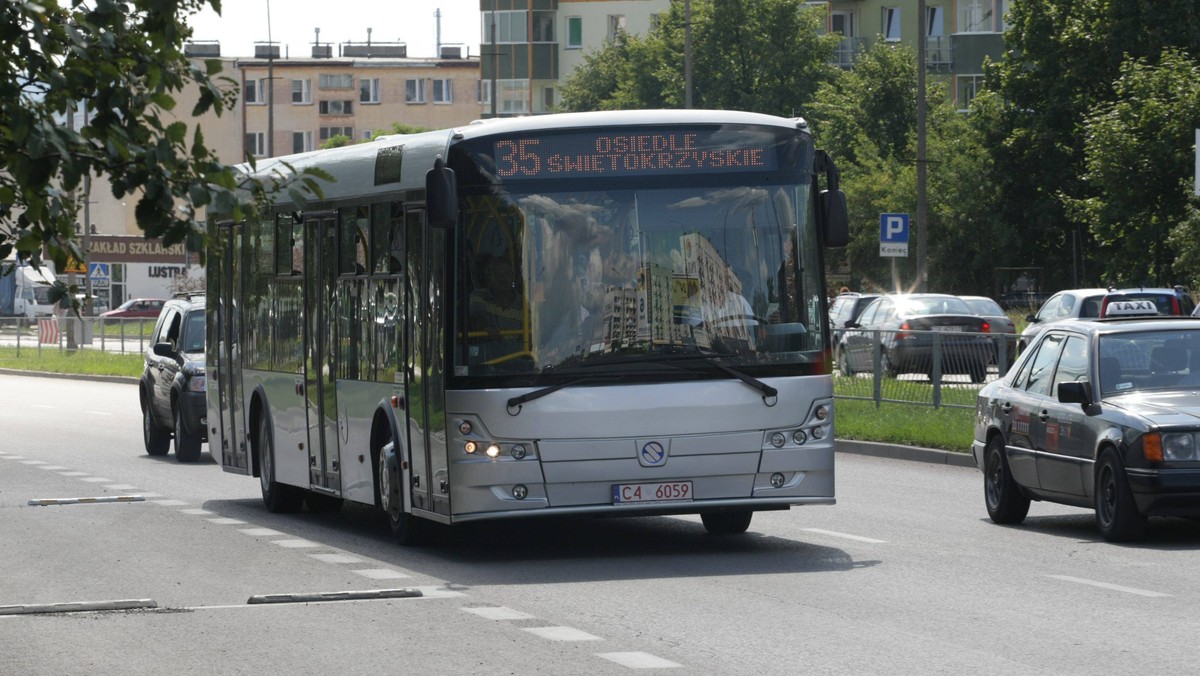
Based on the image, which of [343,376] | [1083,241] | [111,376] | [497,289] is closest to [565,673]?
[497,289]

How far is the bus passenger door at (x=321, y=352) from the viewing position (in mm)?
15852

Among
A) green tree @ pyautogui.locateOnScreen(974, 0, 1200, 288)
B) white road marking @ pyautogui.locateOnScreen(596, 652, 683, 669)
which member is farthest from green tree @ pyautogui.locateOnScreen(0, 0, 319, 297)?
green tree @ pyautogui.locateOnScreen(974, 0, 1200, 288)

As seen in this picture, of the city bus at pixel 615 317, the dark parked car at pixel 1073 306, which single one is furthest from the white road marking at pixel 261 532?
the dark parked car at pixel 1073 306

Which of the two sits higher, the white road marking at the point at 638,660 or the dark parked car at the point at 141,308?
the dark parked car at the point at 141,308

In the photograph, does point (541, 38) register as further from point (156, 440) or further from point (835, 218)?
point (835, 218)

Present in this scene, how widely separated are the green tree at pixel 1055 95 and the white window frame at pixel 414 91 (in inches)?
2789

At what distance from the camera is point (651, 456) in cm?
1324

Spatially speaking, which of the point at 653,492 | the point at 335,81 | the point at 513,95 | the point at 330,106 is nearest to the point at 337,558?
the point at 653,492

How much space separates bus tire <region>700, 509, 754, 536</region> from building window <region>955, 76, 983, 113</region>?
73555mm

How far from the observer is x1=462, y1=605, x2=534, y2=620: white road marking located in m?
10.8

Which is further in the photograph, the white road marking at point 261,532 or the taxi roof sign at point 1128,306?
the taxi roof sign at point 1128,306

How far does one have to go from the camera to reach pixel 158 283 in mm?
113812

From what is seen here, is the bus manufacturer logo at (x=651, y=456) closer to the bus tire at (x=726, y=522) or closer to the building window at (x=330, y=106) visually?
the bus tire at (x=726, y=522)

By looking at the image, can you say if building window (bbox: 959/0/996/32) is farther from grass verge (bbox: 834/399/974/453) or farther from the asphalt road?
the asphalt road
